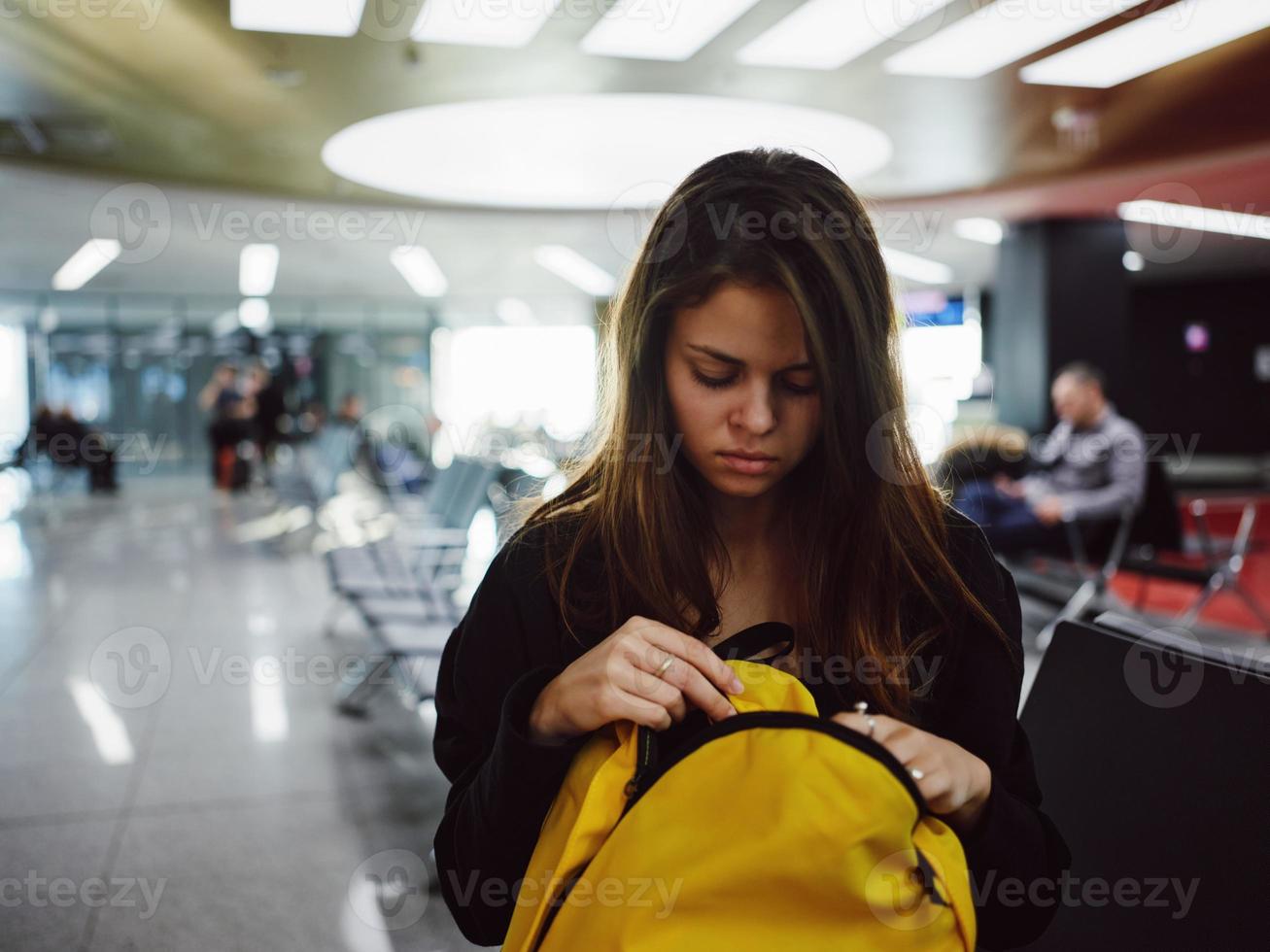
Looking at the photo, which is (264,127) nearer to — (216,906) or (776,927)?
(216,906)

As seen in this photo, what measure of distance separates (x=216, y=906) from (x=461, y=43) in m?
4.72

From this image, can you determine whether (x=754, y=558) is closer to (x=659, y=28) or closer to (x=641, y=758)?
(x=641, y=758)

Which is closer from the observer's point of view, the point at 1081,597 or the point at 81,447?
the point at 1081,597

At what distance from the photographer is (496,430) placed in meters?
13.9

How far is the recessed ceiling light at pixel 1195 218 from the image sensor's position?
10.3m

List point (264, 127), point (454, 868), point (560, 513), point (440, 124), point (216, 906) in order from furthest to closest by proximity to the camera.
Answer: point (440, 124) → point (264, 127) → point (216, 906) → point (560, 513) → point (454, 868)

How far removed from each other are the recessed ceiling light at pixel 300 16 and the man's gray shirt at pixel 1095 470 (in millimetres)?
4739

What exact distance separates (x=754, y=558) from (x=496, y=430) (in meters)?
13.0

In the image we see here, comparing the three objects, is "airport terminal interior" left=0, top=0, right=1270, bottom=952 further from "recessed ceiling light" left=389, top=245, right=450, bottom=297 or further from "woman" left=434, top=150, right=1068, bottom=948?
"recessed ceiling light" left=389, top=245, right=450, bottom=297

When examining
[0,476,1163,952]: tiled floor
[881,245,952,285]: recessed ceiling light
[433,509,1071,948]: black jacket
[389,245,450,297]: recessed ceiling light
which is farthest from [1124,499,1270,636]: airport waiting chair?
[389,245,450,297]: recessed ceiling light

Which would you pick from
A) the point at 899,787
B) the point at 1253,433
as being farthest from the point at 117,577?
the point at 1253,433

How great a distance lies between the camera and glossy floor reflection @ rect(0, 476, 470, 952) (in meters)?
2.53


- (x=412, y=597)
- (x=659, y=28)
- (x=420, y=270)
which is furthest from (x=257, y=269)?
(x=412, y=597)

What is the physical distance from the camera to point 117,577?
7.53m
